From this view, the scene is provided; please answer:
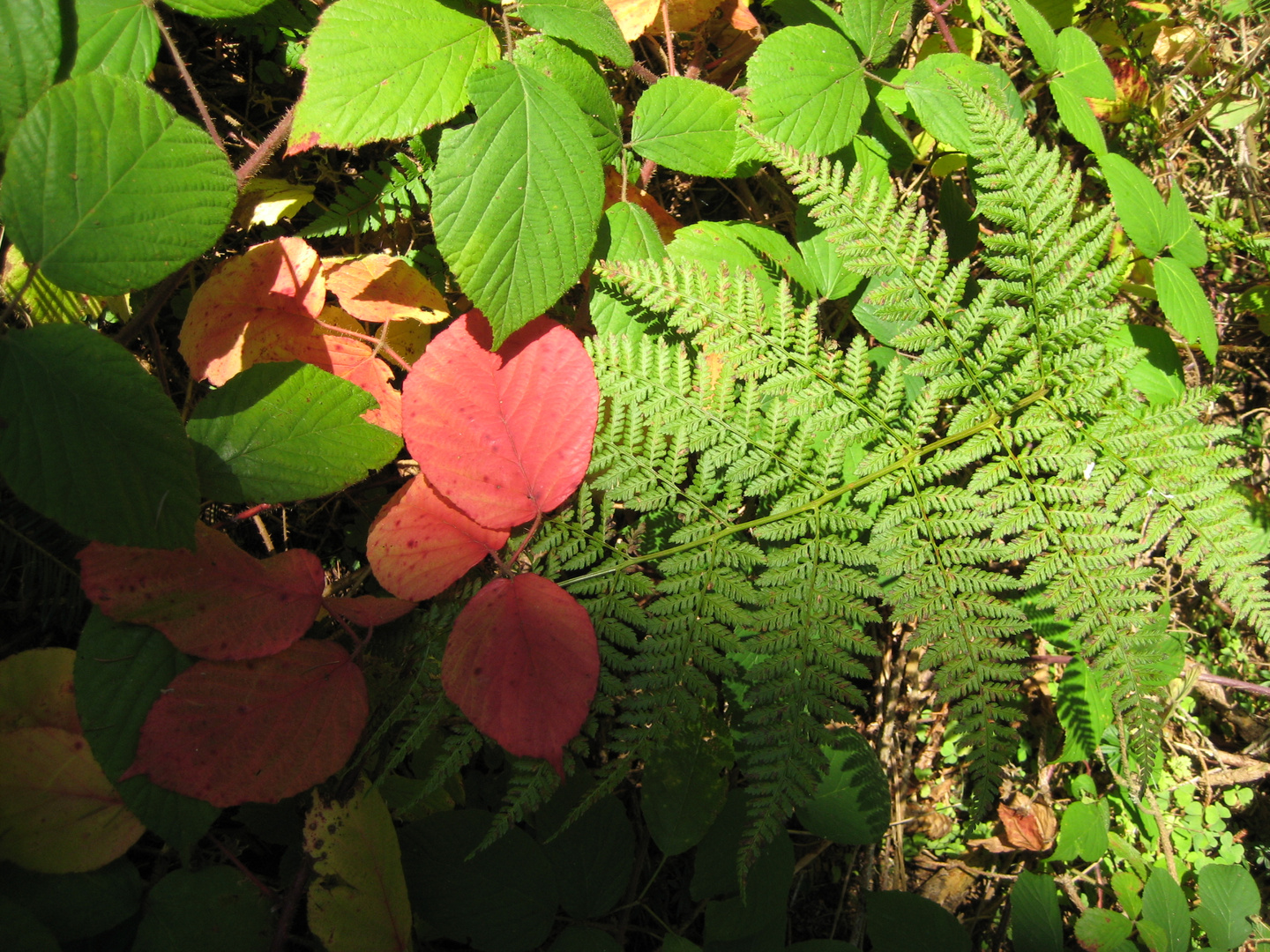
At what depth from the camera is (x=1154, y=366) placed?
194 centimetres

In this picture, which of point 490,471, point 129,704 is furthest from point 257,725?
point 490,471

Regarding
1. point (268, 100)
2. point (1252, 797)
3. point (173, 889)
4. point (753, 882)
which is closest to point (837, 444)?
point (753, 882)

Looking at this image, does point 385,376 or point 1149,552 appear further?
point 1149,552

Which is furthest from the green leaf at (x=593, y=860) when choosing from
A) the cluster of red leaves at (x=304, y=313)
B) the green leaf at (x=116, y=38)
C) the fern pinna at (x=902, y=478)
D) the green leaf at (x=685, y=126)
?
the green leaf at (x=116, y=38)

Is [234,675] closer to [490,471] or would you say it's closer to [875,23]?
[490,471]

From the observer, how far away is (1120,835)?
86.3 inches

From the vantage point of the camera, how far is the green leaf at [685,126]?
162 centimetres

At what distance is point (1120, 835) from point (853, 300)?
1.77 m

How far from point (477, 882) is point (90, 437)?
104cm

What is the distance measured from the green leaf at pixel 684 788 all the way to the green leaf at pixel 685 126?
3.95ft

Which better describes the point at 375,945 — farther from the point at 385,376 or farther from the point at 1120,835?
the point at 1120,835

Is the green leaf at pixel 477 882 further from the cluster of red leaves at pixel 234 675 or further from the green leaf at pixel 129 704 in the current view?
the green leaf at pixel 129 704

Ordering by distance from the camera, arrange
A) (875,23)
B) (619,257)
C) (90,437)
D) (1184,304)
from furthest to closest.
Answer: (1184,304)
(875,23)
(619,257)
(90,437)

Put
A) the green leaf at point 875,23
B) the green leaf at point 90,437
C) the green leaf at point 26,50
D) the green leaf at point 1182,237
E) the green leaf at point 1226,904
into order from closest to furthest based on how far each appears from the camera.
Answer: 1. the green leaf at point 90,437
2. the green leaf at point 26,50
3. the green leaf at point 875,23
4. the green leaf at point 1226,904
5. the green leaf at point 1182,237
